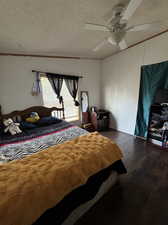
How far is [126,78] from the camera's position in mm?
3570

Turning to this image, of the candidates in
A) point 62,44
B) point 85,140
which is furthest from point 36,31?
point 85,140

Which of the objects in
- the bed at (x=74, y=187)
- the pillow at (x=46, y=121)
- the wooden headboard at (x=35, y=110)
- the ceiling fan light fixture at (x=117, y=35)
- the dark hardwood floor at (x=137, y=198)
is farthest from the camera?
the wooden headboard at (x=35, y=110)

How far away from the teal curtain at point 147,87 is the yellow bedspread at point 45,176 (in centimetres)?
201

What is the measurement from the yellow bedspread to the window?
2.17 metres

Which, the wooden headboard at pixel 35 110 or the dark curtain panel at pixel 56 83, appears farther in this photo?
the dark curtain panel at pixel 56 83

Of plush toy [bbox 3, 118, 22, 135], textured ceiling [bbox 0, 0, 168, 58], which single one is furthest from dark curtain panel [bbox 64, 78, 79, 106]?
plush toy [bbox 3, 118, 22, 135]

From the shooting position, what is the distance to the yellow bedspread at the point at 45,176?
2.74 ft

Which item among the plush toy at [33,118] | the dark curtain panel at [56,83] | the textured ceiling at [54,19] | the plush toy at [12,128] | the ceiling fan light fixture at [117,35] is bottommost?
the plush toy at [12,128]

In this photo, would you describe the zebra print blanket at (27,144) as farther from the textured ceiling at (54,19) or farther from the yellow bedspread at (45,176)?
the textured ceiling at (54,19)

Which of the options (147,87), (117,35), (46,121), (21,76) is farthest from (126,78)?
(21,76)

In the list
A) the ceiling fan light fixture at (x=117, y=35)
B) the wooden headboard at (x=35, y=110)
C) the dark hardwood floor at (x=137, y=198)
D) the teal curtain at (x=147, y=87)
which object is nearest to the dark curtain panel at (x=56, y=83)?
the wooden headboard at (x=35, y=110)

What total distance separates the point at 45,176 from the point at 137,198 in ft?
4.45

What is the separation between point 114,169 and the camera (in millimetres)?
1697

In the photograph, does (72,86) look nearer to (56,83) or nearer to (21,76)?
(56,83)
